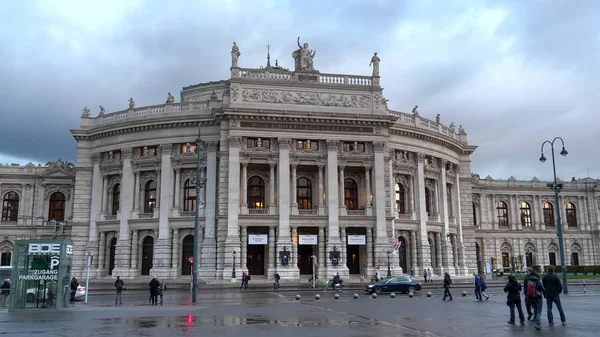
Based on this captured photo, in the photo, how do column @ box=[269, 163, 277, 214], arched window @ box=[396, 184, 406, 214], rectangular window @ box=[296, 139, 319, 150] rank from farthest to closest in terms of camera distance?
1. arched window @ box=[396, 184, 406, 214]
2. rectangular window @ box=[296, 139, 319, 150]
3. column @ box=[269, 163, 277, 214]

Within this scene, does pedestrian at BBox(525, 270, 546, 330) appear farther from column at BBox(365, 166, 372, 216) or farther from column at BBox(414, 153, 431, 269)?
column at BBox(414, 153, 431, 269)

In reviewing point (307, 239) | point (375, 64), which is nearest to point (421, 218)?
point (307, 239)

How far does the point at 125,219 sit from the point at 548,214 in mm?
64056

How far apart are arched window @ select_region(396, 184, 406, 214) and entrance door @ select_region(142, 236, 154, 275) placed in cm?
2617

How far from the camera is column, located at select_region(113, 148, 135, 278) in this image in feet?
174

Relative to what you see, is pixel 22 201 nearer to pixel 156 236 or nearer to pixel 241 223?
pixel 156 236

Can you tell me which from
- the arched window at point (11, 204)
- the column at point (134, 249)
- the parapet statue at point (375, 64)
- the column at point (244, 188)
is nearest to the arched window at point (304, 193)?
the column at point (244, 188)

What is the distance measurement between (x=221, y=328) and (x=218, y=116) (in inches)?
1413

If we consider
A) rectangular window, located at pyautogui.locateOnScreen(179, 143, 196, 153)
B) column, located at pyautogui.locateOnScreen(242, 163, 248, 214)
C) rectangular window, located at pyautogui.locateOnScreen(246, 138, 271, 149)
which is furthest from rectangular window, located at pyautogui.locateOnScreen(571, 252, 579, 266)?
rectangular window, located at pyautogui.locateOnScreen(179, 143, 196, 153)

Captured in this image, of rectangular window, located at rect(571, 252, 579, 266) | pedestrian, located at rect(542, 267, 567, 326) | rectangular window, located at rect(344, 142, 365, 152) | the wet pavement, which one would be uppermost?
rectangular window, located at rect(344, 142, 365, 152)

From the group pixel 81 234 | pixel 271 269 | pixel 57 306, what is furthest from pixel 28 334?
pixel 81 234

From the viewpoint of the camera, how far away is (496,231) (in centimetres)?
8069

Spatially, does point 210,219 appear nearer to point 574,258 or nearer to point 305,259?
point 305,259

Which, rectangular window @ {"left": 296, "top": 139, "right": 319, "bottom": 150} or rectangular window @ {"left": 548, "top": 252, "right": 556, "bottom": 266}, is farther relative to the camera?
rectangular window @ {"left": 548, "top": 252, "right": 556, "bottom": 266}
